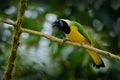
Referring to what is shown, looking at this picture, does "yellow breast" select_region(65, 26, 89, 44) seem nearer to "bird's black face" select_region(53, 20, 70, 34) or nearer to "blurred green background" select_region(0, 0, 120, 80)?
"bird's black face" select_region(53, 20, 70, 34)

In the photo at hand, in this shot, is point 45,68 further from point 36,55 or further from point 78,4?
point 78,4

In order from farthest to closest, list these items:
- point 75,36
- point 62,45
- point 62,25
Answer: point 62,45 < point 75,36 < point 62,25

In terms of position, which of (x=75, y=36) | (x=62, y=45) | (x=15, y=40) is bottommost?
(x=62, y=45)

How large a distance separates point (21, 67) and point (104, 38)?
797mm

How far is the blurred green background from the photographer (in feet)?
10.1

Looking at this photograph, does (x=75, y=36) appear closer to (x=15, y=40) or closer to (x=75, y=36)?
(x=75, y=36)

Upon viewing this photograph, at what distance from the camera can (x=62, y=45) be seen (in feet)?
10.2

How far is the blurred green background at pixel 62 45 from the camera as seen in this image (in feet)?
10.1

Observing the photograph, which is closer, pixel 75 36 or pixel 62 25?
pixel 62 25

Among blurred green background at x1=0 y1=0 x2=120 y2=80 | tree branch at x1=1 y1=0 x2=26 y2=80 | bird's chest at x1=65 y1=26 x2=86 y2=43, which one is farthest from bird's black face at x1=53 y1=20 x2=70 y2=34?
blurred green background at x1=0 y1=0 x2=120 y2=80

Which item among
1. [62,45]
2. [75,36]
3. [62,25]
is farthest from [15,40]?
[62,45]

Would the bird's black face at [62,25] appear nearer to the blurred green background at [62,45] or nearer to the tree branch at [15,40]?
the tree branch at [15,40]

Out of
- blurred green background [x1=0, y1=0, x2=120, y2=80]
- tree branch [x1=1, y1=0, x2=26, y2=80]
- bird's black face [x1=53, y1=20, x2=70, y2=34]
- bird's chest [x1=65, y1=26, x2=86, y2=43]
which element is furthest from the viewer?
blurred green background [x1=0, y1=0, x2=120, y2=80]

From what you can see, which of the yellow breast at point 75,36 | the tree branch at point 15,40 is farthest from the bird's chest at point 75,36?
the tree branch at point 15,40
